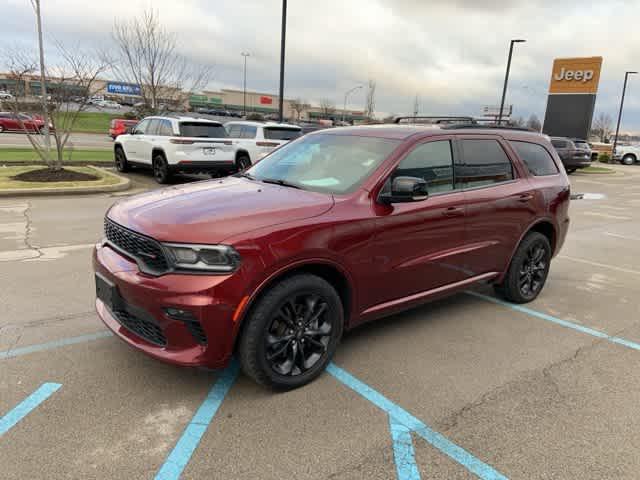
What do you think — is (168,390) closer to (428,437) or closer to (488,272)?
(428,437)

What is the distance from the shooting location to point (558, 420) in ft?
9.98

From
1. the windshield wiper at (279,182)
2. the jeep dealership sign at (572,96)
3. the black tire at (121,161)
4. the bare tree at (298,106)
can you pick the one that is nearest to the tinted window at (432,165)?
the windshield wiper at (279,182)

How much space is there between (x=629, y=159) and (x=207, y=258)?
1871 inches

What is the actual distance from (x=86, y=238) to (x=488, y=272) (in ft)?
18.5

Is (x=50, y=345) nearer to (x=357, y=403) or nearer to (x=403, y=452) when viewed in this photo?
(x=357, y=403)

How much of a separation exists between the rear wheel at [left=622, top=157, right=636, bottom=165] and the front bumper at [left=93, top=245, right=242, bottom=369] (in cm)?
4730

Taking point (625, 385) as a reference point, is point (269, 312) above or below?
above

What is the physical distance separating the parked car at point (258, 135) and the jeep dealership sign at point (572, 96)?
32313 mm

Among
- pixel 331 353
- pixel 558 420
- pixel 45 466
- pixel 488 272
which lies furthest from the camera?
pixel 488 272

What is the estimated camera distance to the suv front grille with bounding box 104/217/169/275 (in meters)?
2.89

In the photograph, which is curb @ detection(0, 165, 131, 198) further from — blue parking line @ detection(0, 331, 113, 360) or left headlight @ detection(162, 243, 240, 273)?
left headlight @ detection(162, 243, 240, 273)

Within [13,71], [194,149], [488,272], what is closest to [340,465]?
[488,272]

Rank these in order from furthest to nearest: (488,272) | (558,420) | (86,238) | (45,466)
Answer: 1. (86,238)
2. (488,272)
3. (558,420)
4. (45,466)

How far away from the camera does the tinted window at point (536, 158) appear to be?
5.02 metres
